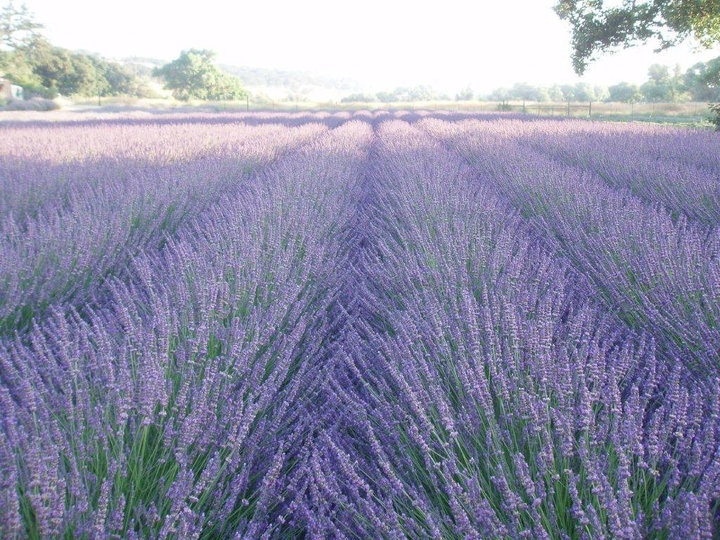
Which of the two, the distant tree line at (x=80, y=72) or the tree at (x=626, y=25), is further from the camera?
the distant tree line at (x=80, y=72)

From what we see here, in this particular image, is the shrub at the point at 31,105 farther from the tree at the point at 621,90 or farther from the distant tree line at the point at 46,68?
the tree at the point at 621,90

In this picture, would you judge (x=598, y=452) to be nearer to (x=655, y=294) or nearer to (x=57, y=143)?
(x=655, y=294)

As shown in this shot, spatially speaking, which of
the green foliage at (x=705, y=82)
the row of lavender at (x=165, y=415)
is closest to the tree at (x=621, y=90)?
the green foliage at (x=705, y=82)

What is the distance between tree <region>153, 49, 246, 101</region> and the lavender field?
177 feet

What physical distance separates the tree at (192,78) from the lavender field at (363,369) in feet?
177

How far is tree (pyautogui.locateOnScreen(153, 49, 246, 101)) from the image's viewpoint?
174 feet

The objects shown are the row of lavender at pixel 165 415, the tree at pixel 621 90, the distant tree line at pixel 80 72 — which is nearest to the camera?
the row of lavender at pixel 165 415

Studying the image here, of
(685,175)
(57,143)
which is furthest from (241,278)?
(57,143)

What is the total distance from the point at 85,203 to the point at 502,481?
3.36 metres

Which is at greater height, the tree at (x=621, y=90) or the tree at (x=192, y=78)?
the tree at (x=192, y=78)

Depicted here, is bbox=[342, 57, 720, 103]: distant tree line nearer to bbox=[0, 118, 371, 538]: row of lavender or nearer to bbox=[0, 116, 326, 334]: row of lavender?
bbox=[0, 116, 326, 334]: row of lavender

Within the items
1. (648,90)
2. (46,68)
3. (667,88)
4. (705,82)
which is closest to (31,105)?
(46,68)

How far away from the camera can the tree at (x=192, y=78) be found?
2084 inches

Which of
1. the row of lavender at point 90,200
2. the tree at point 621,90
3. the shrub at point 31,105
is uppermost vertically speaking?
the row of lavender at point 90,200
